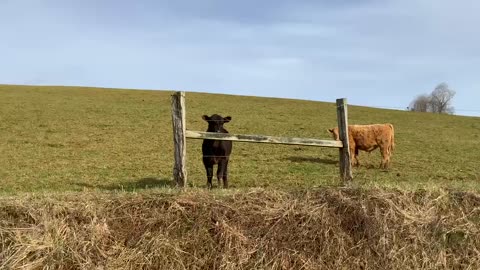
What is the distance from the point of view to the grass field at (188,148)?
14.4 meters

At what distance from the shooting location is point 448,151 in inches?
944

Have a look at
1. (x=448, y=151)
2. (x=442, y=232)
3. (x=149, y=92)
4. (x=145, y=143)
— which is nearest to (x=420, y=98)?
(x=149, y=92)

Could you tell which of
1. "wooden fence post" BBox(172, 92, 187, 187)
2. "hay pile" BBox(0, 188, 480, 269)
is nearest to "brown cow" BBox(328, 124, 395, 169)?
"wooden fence post" BBox(172, 92, 187, 187)

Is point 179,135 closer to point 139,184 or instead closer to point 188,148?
point 139,184

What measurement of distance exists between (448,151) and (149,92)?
31.8m

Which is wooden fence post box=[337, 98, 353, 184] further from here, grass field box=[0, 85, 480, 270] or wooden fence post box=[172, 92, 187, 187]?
wooden fence post box=[172, 92, 187, 187]

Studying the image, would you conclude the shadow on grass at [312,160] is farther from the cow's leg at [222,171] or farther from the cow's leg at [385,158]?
the cow's leg at [222,171]

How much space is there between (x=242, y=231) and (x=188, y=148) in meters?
14.2

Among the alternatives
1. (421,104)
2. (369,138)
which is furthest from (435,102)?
(369,138)

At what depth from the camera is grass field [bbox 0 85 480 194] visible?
1444 cm

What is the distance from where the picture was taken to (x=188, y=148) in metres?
21.1

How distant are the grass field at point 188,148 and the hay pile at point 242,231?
658mm

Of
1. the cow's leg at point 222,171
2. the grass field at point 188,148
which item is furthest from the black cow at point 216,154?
the grass field at point 188,148

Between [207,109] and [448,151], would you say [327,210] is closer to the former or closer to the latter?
[448,151]
